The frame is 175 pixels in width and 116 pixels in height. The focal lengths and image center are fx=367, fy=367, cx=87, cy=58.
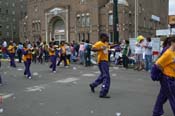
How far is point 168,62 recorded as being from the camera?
6887 millimetres

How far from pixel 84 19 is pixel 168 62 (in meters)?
59.1

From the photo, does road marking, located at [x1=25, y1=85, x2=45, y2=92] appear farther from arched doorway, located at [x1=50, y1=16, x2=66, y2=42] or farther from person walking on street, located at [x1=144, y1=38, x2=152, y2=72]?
arched doorway, located at [x1=50, y1=16, x2=66, y2=42]

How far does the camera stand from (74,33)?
66.9m

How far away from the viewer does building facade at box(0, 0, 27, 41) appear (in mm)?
106438

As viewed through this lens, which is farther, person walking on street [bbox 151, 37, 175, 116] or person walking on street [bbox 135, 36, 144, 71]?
person walking on street [bbox 135, 36, 144, 71]

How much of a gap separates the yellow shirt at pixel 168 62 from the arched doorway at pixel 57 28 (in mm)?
62695

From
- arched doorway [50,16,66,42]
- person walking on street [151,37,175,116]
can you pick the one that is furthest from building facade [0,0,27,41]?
person walking on street [151,37,175,116]

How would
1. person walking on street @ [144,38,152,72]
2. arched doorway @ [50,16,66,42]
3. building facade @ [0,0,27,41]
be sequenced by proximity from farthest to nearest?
building facade @ [0,0,27,41] → arched doorway @ [50,16,66,42] → person walking on street @ [144,38,152,72]

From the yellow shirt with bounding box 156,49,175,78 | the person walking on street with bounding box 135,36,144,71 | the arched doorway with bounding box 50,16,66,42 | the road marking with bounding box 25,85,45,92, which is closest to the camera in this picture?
the yellow shirt with bounding box 156,49,175,78

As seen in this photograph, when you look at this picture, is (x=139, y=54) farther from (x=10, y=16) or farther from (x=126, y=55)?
(x=10, y=16)

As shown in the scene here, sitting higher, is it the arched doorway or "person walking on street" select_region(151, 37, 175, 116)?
the arched doorway

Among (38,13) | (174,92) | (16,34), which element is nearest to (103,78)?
(174,92)

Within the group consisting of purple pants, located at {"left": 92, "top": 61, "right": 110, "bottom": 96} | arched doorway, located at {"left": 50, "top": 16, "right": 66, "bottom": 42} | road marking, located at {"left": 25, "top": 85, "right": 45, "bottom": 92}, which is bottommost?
road marking, located at {"left": 25, "top": 85, "right": 45, "bottom": 92}

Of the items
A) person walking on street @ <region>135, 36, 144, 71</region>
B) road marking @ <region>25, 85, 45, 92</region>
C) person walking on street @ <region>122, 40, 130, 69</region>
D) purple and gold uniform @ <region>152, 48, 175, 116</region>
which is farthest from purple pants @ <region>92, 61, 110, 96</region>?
person walking on street @ <region>122, 40, 130, 69</region>
